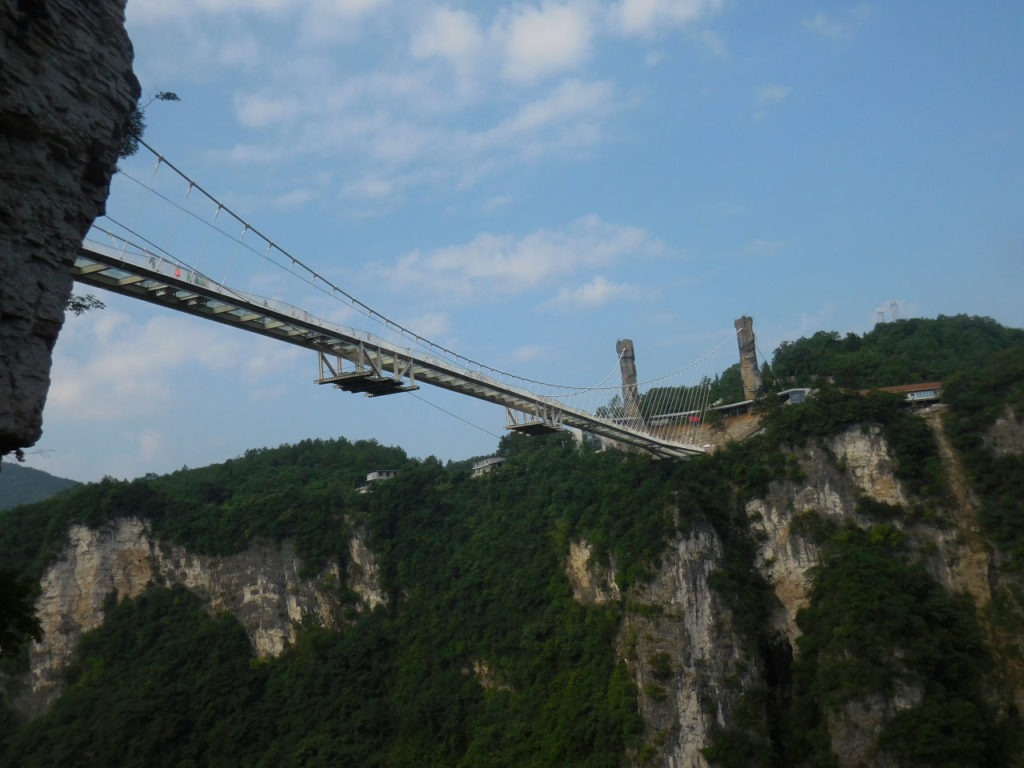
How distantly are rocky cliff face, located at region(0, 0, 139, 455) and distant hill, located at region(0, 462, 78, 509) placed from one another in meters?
57.3

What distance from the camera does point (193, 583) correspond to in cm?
2995

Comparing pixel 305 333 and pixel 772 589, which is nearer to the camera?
pixel 305 333

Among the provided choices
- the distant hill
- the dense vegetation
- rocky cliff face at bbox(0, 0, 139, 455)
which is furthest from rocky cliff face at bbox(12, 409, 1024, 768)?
the distant hill

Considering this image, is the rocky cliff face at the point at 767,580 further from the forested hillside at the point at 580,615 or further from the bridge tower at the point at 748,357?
the bridge tower at the point at 748,357

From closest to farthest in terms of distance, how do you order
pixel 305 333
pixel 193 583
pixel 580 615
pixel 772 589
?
1. pixel 305 333
2. pixel 772 589
3. pixel 580 615
4. pixel 193 583

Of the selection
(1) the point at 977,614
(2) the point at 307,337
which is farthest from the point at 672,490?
(2) the point at 307,337

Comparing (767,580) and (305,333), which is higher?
(305,333)

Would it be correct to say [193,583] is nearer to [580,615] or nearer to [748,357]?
[580,615]

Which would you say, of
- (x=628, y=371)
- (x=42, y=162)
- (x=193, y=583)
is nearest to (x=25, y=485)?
(x=193, y=583)

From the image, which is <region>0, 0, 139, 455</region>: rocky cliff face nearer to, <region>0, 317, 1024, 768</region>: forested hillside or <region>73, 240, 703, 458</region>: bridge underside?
A: <region>73, 240, 703, 458</region>: bridge underside

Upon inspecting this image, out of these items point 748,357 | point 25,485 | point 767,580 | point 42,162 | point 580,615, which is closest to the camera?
point 42,162

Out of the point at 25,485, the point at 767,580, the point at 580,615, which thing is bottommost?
the point at 580,615

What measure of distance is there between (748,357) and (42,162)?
86.5 ft

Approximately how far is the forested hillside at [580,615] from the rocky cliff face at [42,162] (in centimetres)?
1818
